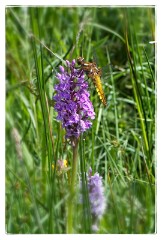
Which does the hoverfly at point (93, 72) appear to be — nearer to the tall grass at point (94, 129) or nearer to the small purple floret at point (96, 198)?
the tall grass at point (94, 129)

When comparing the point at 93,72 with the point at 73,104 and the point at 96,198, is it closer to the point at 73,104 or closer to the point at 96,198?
the point at 73,104

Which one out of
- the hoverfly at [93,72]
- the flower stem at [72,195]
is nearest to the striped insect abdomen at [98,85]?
the hoverfly at [93,72]

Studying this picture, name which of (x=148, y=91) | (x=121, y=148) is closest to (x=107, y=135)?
(x=121, y=148)

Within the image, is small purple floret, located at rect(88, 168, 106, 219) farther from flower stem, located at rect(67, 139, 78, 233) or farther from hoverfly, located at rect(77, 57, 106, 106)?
hoverfly, located at rect(77, 57, 106, 106)

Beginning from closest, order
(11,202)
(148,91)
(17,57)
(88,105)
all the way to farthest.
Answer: (88,105) < (11,202) < (148,91) < (17,57)

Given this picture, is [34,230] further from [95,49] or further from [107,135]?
[95,49]

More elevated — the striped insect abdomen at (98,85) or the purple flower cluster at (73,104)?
the striped insect abdomen at (98,85)
